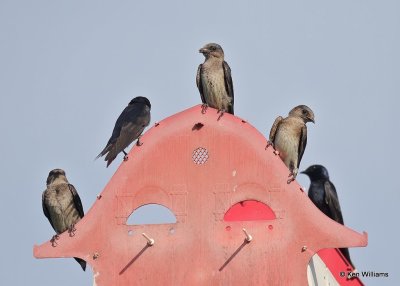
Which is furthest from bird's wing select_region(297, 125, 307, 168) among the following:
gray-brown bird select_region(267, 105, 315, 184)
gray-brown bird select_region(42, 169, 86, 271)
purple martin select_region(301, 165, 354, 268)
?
gray-brown bird select_region(42, 169, 86, 271)

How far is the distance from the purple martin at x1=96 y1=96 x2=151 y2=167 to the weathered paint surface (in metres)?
0.69

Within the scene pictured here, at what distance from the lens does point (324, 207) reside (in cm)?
1678

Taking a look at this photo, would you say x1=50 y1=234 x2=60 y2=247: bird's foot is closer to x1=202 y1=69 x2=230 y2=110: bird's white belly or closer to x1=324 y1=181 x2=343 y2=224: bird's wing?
x1=202 y1=69 x2=230 y2=110: bird's white belly

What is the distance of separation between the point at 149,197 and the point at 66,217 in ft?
9.76

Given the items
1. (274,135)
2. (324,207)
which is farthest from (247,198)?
(324,207)

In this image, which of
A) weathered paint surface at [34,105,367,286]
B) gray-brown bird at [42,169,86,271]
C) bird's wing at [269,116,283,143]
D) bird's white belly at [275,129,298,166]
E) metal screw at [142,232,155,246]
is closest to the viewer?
weathered paint surface at [34,105,367,286]

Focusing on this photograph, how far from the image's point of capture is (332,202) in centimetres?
1677

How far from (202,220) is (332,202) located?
372 cm

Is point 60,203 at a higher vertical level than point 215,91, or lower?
lower

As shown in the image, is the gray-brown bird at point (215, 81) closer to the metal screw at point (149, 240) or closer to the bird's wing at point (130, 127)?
the bird's wing at point (130, 127)

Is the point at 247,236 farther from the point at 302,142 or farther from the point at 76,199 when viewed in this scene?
the point at 76,199

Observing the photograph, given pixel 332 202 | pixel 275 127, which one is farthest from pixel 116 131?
pixel 332 202

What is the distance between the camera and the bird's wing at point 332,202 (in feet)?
54.2

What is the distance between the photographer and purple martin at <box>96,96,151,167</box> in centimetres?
1473
